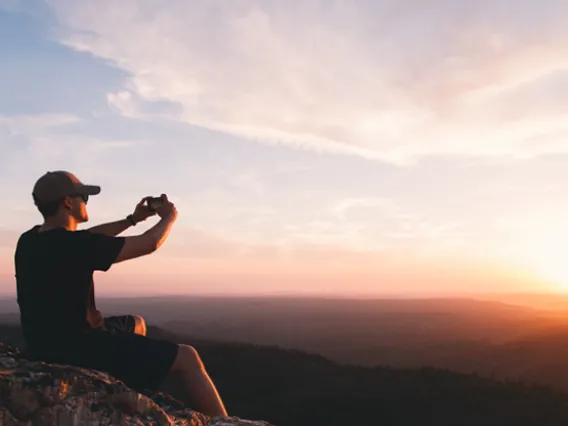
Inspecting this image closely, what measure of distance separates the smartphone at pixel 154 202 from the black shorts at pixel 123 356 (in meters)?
1.00

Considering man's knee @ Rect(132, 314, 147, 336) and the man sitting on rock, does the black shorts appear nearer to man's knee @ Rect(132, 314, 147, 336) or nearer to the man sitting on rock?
the man sitting on rock

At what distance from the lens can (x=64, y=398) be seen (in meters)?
4.02

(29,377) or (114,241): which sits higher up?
(114,241)

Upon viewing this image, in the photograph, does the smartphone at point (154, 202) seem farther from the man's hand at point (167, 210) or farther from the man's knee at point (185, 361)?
the man's knee at point (185, 361)

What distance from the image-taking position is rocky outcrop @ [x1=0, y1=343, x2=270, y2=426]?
3883 mm

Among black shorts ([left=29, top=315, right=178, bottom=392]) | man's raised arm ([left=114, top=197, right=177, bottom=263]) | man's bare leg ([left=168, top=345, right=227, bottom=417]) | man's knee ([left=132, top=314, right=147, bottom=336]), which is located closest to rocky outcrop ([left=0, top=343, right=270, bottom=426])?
black shorts ([left=29, top=315, right=178, bottom=392])

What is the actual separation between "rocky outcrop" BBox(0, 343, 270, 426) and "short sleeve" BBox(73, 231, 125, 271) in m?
0.76

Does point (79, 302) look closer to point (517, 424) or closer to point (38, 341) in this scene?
point (38, 341)

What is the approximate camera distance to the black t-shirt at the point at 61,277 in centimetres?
419

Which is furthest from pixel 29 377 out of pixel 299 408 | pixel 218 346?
pixel 218 346

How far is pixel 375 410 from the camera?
11055mm

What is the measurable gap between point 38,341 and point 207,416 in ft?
4.90

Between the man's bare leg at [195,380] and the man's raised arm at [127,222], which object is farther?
the man's raised arm at [127,222]

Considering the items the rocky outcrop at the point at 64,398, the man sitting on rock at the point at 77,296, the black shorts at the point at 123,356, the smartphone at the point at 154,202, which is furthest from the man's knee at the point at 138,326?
the smartphone at the point at 154,202
